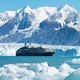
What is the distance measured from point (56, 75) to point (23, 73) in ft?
10.9

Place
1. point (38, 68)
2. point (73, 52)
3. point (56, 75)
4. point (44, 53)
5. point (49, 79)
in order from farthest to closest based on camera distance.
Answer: point (73, 52) < point (44, 53) < point (38, 68) < point (56, 75) < point (49, 79)

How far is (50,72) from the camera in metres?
29.3

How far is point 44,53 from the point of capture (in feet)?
403

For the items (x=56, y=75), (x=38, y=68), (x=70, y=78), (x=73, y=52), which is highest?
(x=73, y=52)

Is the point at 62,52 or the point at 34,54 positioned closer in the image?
the point at 34,54

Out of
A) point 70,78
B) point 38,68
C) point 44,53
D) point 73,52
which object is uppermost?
point 73,52

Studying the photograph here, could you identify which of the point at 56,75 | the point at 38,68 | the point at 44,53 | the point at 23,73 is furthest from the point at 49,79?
the point at 44,53

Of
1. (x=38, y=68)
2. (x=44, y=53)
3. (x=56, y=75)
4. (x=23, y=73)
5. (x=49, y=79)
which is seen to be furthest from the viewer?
(x=44, y=53)

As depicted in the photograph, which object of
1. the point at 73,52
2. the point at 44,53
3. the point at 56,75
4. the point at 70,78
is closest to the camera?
the point at 70,78

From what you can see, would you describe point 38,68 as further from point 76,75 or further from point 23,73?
point 76,75

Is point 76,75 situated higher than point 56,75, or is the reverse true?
point 56,75

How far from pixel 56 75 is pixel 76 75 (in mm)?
5760

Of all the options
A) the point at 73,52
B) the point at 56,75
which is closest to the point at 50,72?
the point at 56,75

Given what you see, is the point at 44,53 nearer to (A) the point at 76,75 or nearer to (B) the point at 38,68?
(B) the point at 38,68
